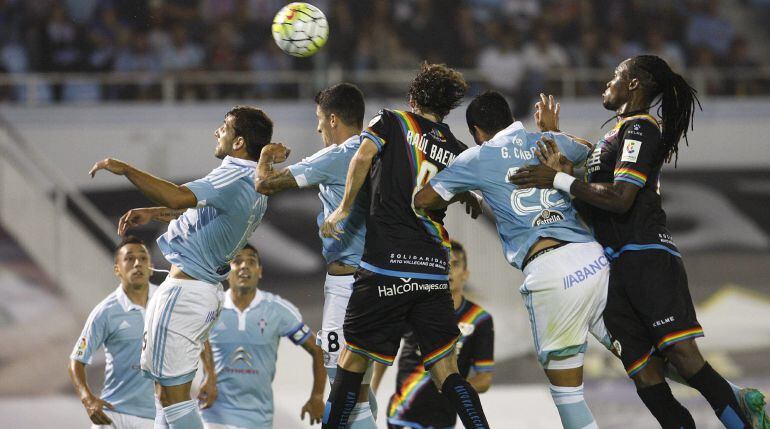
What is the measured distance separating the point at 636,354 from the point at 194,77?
9590 millimetres

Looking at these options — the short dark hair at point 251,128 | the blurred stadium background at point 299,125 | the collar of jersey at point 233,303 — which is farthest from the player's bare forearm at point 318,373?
the blurred stadium background at point 299,125

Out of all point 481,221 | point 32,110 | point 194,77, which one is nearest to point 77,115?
point 32,110

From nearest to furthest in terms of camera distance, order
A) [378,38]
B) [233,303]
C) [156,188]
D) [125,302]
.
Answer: [156,188] → [125,302] → [233,303] → [378,38]

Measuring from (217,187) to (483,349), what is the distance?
2261 millimetres

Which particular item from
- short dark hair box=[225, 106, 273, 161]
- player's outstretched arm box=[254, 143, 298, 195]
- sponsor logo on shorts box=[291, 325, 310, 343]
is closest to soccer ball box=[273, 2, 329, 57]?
short dark hair box=[225, 106, 273, 161]

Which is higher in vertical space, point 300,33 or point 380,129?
point 300,33

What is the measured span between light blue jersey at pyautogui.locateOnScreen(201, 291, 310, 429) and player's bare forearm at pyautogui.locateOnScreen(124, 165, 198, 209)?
176cm

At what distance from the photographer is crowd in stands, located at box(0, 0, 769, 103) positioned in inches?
538

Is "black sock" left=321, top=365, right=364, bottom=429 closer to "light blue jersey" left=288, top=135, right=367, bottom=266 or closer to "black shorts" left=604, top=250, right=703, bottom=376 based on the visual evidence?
"light blue jersey" left=288, top=135, right=367, bottom=266

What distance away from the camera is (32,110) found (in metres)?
12.8

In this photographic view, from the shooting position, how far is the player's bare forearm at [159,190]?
16.3ft

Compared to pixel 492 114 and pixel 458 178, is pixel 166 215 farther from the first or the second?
pixel 492 114

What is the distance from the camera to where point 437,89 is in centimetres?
518

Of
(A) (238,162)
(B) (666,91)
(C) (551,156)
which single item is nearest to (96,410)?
(A) (238,162)
